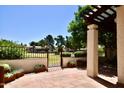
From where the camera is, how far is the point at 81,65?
15.0m

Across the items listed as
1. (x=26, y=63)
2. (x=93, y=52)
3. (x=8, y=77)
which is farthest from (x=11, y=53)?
(x=93, y=52)

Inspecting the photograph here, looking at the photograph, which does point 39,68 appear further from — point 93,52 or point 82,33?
point 82,33

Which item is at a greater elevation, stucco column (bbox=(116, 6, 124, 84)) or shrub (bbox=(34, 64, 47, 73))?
stucco column (bbox=(116, 6, 124, 84))

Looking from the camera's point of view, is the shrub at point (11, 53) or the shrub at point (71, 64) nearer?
the shrub at point (11, 53)

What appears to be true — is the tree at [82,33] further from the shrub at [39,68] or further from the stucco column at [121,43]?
the stucco column at [121,43]

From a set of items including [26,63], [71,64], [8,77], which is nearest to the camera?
[8,77]

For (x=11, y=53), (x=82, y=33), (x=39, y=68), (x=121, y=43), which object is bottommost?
(x=39, y=68)

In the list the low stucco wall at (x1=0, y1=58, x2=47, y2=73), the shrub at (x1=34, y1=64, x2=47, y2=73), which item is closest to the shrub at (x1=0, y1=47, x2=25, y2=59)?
the low stucco wall at (x1=0, y1=58, x2=47, y2=73)

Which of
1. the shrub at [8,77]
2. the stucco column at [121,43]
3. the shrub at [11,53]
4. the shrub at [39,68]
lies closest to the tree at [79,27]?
the shrub at [39,68]

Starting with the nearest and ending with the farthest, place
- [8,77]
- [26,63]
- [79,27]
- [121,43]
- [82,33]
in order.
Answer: [121,43]
[8,77]
[26,63]
[82,33]
[79,27]

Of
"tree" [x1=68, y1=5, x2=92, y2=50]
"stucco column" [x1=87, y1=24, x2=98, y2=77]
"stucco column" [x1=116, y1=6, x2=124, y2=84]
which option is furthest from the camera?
"tree" [x1=68, y1=5, x2=92, y2=50]

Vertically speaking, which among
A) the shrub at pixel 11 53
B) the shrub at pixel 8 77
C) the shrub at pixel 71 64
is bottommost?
the shrub at pixel 8 77

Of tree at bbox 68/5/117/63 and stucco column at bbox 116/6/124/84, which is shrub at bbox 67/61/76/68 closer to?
tree at bbox 68/5/117/63
